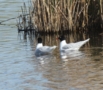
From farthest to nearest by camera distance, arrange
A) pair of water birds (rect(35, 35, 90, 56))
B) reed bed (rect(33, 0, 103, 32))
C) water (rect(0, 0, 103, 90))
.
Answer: reed bed (rect(33, 0, 103, 32)), pair of water birds (rect(35, 35, 90, 56)), water (rect(0, 0, 103, 90))

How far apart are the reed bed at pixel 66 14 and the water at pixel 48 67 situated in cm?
34

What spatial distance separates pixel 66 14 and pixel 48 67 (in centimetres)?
438

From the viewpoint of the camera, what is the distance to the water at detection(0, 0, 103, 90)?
9.40 m

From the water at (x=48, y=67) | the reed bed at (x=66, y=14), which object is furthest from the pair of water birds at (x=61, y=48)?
the reed bed at (x=66, y=14)

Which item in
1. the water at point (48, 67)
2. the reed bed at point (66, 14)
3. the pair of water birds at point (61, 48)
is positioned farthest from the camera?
the reed bed at point (66, 14)

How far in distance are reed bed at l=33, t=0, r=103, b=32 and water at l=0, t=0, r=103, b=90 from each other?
344 millimetres

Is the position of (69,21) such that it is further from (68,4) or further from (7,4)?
(7,4)

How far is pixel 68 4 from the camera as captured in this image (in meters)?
15.1

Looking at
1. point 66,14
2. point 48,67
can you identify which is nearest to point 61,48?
point 66,14

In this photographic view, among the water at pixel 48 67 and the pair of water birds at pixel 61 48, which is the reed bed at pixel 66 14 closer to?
the water at pixel 48 67

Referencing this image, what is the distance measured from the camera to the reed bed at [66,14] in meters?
15.2

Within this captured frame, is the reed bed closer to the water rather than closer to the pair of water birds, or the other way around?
the water

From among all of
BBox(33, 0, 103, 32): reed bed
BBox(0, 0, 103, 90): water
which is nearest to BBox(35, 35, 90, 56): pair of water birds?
BBox(0, 0, 103, 90): water

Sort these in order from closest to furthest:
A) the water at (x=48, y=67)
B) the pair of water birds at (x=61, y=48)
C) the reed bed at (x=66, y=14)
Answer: the water at (x=48, y=67)
the pair of water birds at (x=61, y=48)
the reed bed at (x=66, y=14)
